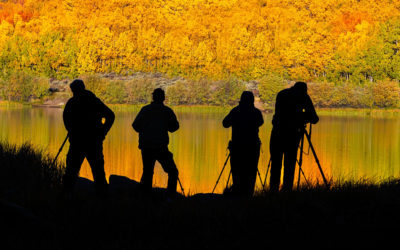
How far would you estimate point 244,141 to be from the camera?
9.84 metres

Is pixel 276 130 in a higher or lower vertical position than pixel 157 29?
lower

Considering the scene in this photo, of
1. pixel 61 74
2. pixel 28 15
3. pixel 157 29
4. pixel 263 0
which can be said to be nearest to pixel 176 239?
pixel 61 74

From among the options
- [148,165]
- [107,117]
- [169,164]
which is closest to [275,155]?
[169,164]

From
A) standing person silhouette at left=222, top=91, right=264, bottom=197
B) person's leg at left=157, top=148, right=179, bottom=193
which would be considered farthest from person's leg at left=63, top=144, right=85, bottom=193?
standing person silhouette at left=222, top=91, right=264, bottom=197

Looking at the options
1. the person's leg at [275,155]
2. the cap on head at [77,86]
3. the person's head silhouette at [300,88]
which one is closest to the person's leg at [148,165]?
the cap on head at [77,86]

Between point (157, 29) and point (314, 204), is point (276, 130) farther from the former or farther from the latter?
point (157, 29)

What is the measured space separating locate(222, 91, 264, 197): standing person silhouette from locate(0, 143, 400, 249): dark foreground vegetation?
0.42 m

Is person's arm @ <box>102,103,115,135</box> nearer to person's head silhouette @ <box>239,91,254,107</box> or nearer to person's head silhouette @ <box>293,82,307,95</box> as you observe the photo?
person's head silhouette @ <box>239,91,254,107</box>

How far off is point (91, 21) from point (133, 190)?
81827mm

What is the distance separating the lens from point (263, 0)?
10531 centimetres

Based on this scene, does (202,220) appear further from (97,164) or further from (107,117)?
(107,117)

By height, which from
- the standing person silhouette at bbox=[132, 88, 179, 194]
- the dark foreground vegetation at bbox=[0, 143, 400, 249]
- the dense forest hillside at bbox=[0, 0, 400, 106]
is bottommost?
the dark foreground vegetation at bbox=[0, 143, 400, 249]

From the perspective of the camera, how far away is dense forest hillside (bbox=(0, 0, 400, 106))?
66.1 m

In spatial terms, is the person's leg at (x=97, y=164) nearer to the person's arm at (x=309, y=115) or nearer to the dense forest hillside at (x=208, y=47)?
the person's arm at (x=309, y=115)
